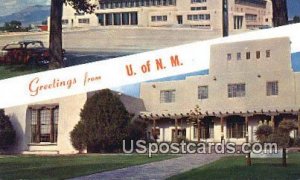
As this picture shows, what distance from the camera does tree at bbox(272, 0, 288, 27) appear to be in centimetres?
499

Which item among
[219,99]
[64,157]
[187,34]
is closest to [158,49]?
[187,34]

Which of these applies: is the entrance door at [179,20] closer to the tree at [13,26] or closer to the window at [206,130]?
the window at [206,130]

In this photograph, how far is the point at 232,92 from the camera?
5.18 meters

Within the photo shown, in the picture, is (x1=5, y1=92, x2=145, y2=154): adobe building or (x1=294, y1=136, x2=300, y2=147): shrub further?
(x1=5, y1=92, x2=145, y2=154): adobe building

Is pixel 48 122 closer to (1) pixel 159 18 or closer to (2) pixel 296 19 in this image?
(1) pixel 159 18

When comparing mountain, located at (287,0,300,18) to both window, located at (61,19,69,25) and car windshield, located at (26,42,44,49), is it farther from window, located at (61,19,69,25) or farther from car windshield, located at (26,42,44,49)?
car windshield, located at (26,42,44,49)

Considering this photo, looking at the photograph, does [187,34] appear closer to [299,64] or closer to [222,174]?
[299,64]

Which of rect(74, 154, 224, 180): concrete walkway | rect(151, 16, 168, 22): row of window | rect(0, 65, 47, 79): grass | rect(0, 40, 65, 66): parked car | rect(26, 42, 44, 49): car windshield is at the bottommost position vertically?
rect(74, 154, 224, 180): concrete walkway

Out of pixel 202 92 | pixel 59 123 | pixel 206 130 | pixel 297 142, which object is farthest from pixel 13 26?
pixel 297 142

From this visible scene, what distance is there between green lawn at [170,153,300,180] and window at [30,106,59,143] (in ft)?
4.29

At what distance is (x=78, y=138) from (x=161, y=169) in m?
0.86

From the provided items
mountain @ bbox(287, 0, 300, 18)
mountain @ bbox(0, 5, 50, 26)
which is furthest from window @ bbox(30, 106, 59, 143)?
mountain @ bbox(287, 0, 300, 18)

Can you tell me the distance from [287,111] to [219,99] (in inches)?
20.0

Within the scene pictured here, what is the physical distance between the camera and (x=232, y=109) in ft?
16.7
